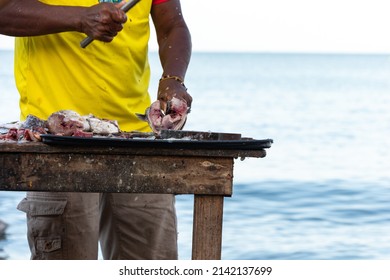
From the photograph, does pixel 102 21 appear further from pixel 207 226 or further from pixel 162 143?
pixel 207 226

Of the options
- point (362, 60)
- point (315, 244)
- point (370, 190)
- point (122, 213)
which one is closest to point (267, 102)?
point (370, 190)

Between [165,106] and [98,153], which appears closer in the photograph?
[98,153]

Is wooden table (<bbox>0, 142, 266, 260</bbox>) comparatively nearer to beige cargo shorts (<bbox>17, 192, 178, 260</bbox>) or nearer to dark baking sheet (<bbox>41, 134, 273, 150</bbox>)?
dark baking sheet (<bbox>41, 134, 273, 150</bbox>)

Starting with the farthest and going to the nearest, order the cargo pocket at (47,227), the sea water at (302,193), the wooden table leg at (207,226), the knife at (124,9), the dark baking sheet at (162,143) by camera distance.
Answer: the sea water at (302,193) → the cargo pocket at (47,227) → the knife at (124,9) → the wooden table leg at (207,226) → the dark baking sheet at (162,143)

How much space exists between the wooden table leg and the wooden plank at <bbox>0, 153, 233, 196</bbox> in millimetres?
66

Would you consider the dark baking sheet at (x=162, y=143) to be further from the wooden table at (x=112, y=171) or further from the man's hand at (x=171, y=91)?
the man's hand at (x=171, y=91)

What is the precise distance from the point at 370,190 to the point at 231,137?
11248 mm

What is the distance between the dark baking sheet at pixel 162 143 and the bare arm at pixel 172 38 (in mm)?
1065

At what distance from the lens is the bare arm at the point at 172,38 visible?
431 centimetres

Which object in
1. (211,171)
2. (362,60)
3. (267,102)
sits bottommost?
(211,171)

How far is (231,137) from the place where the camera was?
340 centimetres

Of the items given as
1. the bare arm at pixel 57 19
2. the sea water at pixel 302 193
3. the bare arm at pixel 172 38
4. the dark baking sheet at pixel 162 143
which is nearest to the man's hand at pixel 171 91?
the bare arm at pixel 172 38

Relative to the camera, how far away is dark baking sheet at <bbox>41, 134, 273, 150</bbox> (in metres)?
3.19
